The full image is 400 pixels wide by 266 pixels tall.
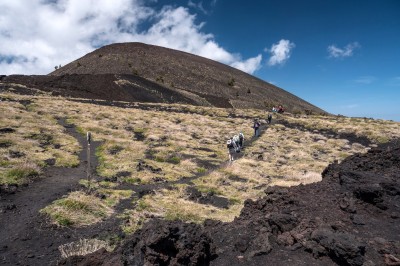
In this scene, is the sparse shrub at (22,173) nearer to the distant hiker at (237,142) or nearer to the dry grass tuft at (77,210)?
the dry grass tuft at (77,210)

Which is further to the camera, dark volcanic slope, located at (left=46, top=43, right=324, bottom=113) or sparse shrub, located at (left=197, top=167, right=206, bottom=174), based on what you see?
dark volcanic slope, located at (left=46, top=43, right=324, bottom=113)

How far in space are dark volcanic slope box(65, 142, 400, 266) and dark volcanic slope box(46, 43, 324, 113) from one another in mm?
69314

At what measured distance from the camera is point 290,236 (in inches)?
316

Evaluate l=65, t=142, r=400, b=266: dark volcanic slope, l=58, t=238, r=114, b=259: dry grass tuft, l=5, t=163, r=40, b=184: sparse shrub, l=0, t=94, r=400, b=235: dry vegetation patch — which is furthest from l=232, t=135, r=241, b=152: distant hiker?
l=58, t=238, r=114, b=259: dry grass tuft

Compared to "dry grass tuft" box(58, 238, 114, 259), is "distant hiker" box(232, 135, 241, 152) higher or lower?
higher

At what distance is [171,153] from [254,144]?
1238 centimetres

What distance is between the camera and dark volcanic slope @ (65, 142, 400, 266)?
719 centimetres

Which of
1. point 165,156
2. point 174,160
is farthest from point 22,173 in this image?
point 165,156

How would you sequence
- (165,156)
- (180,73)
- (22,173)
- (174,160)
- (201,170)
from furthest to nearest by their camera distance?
1. (180,73)
2. (165,156)
3. (174,160)
4. (201,170)
5. (22,173)

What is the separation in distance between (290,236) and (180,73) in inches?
4062

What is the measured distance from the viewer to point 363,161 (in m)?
16.9

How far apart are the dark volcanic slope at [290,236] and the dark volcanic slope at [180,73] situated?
69314 millimetres

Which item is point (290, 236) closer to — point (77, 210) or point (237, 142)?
point (77, 210)

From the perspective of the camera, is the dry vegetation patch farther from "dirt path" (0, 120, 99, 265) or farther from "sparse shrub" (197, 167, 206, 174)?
"dirt path" (0, 120, 99, 265)
